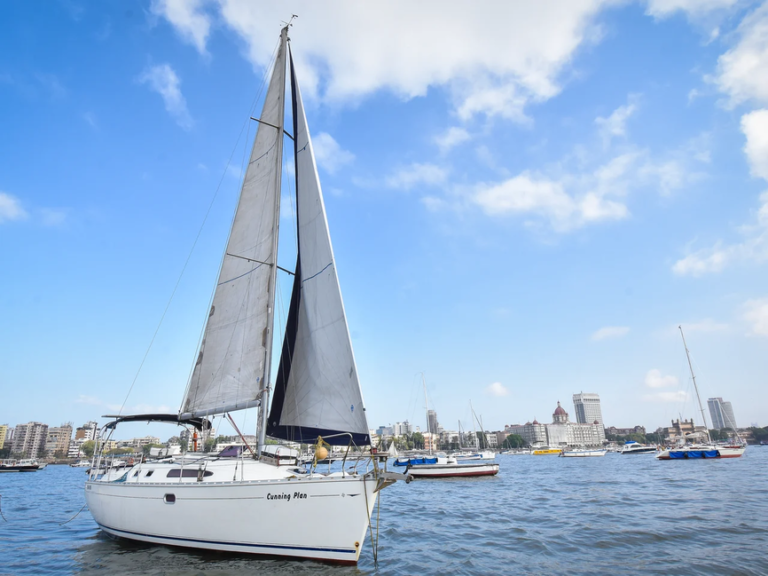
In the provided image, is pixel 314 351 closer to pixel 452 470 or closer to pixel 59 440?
pixel 452 470

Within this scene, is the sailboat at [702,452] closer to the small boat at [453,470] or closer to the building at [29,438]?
the small boat at [453,470]

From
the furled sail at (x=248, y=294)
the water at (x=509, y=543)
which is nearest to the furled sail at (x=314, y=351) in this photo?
the furled sail at (x=248, y=294)

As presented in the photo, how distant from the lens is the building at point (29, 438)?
559 ft

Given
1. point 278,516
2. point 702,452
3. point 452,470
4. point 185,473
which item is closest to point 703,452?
point 702,452

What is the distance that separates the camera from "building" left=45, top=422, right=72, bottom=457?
17812cm

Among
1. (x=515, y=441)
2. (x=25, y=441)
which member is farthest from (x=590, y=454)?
(x=25, y=441)

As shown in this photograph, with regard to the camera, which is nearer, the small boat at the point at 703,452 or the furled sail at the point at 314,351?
the furled sail at the point at 314,351

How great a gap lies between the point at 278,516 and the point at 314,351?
433cm

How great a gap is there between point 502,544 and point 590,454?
339 ft

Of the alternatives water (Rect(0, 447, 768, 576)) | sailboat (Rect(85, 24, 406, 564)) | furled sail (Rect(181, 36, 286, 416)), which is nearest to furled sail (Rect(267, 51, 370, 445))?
sailboat (Rect(85, 24, 406, 564))

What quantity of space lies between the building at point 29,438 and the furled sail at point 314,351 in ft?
707

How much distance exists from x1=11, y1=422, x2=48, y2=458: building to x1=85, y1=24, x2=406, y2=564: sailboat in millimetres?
212875

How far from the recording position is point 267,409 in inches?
506

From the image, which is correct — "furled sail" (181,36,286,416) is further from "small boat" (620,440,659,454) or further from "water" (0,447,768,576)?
"small boat" (620,440,659,454)
